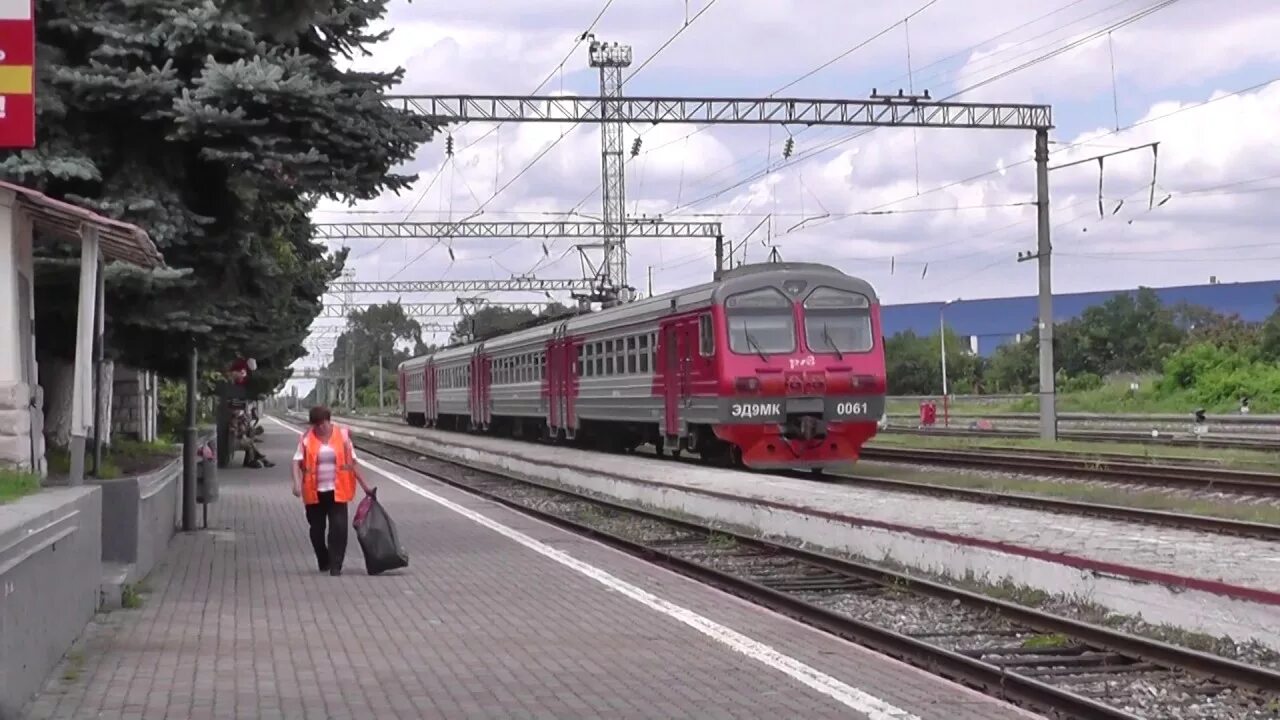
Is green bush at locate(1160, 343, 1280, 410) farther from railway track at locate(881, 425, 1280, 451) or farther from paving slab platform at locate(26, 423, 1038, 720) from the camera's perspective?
paving slab platform at locate(26, 423, 1038, 720)

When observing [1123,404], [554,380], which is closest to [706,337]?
[554,380]

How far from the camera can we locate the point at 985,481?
2164cm

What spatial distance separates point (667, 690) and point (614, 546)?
8374mm

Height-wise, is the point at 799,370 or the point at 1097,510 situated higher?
the point at 799,370

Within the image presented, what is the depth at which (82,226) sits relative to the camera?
10820mm

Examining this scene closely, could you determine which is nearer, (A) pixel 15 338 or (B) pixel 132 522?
(A) pixel 15 338

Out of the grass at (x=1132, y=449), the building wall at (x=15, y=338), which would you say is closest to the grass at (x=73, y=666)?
the building wall at (x=15, y=338)

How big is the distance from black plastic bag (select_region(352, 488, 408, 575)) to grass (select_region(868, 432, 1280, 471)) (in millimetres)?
15263

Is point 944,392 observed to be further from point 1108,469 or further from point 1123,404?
point 1108,469

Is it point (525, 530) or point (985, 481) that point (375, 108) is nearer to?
point (525, 530)

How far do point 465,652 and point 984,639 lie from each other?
3.32 metres

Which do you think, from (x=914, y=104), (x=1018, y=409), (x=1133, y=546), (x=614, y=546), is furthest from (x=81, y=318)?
(x=1018, y=409)

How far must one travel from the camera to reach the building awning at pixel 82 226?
1048cm

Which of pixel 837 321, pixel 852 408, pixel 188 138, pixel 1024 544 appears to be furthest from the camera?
pixel 837 321
